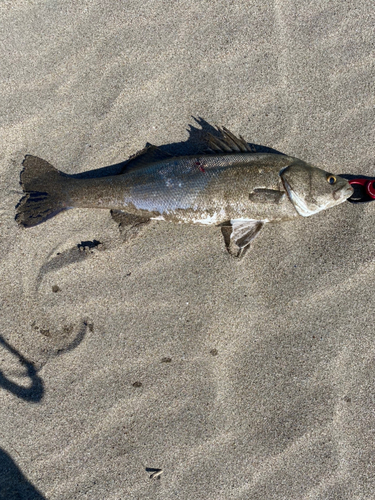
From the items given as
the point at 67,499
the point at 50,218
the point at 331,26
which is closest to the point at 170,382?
the point at 67,499

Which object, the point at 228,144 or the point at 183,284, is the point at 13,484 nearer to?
the point at 183,284

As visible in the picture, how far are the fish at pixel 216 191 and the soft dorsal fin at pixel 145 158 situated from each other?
28 mm

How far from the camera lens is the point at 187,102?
3.01 meters

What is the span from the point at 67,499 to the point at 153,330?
5.79 feet

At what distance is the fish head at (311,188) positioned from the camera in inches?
102

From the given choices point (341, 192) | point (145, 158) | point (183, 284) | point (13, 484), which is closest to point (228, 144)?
point (145, 158)

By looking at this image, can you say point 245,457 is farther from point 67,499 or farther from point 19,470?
point 19,470

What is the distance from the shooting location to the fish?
2.58 meters

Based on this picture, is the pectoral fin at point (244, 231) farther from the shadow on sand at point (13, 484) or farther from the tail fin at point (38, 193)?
the shadow on sand at point (13, 484)

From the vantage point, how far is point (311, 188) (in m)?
2.63

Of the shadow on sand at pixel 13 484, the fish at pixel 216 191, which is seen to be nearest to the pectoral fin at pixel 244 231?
the fish at pixel 216 191

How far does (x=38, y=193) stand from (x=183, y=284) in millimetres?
1695

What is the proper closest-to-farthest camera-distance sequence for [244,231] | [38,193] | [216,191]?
[216,191]
[244,231]
[38,193]

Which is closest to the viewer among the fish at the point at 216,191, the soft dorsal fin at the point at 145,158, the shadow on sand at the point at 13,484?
the fish at the point at 216,191
